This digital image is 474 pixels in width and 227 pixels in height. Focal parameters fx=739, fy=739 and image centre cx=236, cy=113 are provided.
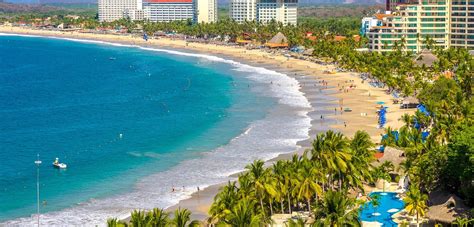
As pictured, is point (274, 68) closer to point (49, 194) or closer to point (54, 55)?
point (54, 55)

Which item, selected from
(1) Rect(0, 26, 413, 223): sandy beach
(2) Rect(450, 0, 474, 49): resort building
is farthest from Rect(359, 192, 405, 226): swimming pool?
(2) Rect(450, 0, 474, 49): resort building

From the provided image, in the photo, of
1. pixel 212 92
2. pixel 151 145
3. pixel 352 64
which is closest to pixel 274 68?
pixel 352 64

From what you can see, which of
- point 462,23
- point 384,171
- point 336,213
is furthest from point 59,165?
point 462,23

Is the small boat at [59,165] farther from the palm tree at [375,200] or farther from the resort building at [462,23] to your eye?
the resort building at [462,23]

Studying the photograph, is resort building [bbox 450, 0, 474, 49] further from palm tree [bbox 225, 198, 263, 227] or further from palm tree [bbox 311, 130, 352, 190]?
palm tree [bbox 225, 198, 263, 227]

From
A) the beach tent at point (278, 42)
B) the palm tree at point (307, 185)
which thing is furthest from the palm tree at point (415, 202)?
the beach tent at point (278, 42)

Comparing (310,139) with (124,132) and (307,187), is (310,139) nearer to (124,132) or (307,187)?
(124,132)
